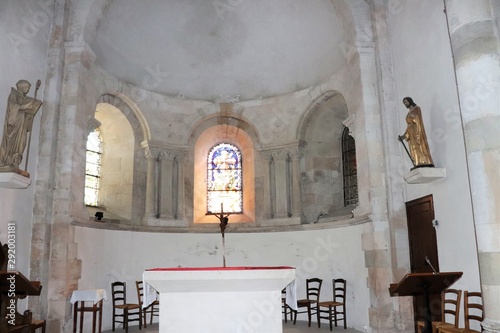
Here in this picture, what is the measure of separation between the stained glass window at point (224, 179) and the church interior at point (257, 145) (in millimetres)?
40

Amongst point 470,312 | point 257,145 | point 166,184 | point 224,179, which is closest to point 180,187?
point 166,184

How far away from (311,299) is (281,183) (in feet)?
8.98

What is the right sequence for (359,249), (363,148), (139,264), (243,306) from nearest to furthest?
(243,306) → (363,148) → (359,249) → (139,264)

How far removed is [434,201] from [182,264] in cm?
564

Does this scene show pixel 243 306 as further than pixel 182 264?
No

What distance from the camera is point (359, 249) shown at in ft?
28.3

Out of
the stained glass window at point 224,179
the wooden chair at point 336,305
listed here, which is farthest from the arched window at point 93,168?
the wooden chair at point 336,305

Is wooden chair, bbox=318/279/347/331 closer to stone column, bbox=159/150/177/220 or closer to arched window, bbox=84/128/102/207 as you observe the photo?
stone column, bbox=159/150/177/220

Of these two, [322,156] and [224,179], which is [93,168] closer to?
[224,179]

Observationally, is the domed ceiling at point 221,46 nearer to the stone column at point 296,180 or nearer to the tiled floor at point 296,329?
the stone column at point 296,180

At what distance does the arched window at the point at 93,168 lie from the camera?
999 cm

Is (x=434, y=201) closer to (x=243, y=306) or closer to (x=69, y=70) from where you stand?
(x=243, y=306)

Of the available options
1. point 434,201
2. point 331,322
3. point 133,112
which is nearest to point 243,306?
point 434,201

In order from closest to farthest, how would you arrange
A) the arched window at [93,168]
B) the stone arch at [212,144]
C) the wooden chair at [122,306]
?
1. the wooden chair at [122,306]
2. the arched window at [93,168]
3. the stone arch at [212,144]
